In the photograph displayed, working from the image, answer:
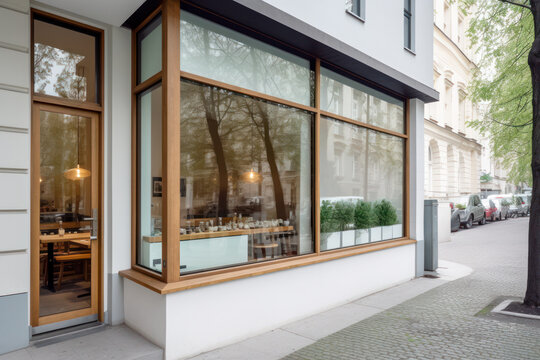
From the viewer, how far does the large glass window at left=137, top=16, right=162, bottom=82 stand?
15.7 ft

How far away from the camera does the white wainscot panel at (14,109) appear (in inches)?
166

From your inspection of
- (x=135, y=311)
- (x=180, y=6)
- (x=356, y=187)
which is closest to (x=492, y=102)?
(x=356, y=187)

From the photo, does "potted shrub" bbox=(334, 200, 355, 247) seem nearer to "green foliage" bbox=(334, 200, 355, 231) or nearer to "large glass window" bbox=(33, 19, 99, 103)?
"green foliage" bbox=(334, 200, 355, 231)

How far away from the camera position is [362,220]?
8000mm

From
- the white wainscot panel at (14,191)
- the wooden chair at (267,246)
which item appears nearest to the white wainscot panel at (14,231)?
the white wainscot panel at (14,191)

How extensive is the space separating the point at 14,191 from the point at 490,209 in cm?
2609

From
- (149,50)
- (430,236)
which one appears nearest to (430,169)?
(430,236)

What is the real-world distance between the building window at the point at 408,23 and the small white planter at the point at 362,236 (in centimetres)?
449

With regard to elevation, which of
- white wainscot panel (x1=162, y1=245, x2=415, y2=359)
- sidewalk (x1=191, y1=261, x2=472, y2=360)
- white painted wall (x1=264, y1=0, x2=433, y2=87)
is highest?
white painted wall (x1=264, y1=0, x2=433, y2=87)

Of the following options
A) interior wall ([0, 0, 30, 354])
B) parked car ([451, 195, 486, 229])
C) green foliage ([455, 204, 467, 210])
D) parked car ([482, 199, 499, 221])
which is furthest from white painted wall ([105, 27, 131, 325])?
parked car ([482, 199, 499, 221])

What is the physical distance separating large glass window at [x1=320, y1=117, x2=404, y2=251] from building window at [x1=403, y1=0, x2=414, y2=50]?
227cm

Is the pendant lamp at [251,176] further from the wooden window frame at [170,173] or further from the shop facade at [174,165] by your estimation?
the wooden window frame at [170,173]

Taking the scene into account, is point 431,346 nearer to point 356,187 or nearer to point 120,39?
point 356,187

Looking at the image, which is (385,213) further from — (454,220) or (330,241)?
(454,220)
